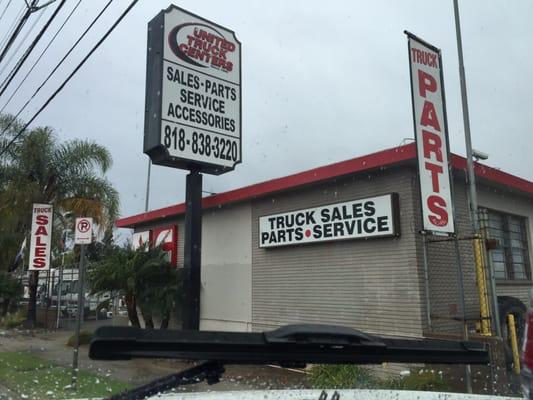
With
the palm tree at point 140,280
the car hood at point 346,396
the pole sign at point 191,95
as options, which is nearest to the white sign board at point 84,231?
the pole sign at point 191,95

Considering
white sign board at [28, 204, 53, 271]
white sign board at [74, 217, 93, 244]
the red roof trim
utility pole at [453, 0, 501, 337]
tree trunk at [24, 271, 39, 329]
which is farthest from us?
tree trunk at [24, 271, 39, 329]

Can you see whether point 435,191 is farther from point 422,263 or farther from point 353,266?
point 353,266

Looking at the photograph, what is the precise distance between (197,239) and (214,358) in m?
8.74

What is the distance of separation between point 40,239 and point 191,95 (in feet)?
30.8

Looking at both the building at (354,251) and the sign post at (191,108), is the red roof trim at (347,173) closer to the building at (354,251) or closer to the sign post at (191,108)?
the building at (354,251)

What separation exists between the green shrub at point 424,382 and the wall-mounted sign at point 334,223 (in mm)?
2272

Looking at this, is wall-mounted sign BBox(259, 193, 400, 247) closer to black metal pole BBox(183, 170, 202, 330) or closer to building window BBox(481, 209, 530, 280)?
black metal pole BBox(183, 170, 202, 330)

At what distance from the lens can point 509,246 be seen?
1124 cm

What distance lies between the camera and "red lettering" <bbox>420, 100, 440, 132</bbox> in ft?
26.1

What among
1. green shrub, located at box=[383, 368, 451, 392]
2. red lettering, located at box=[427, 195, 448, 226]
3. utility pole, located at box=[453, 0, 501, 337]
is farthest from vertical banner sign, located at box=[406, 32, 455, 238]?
green shrub, located at box=[383, 368, 451, 392]

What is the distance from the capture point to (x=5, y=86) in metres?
11.3

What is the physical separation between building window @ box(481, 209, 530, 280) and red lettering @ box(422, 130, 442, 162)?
10.8 feet

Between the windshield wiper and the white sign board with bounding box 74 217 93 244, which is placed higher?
the white sign board with bounding box 74 217 93 244

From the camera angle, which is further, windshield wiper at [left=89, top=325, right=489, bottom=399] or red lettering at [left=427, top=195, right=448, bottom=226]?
red lettering at [left=427, top=195, right=448, bottom=226]
